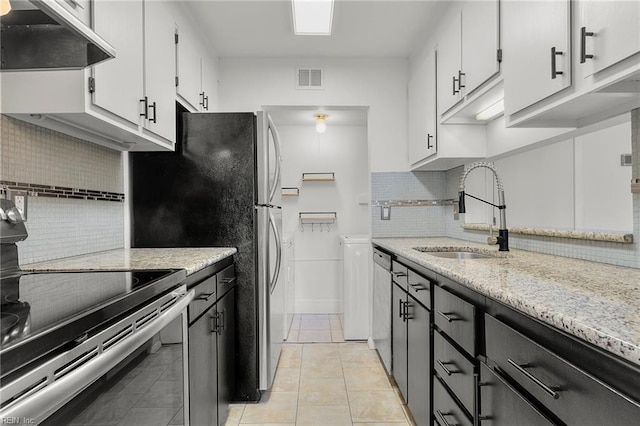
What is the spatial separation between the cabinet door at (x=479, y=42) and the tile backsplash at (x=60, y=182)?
2.05 metres

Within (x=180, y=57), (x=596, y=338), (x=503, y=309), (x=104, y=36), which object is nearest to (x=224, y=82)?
(x=180, y=57)

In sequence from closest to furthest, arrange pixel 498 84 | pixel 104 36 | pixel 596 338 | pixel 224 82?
1. pixel 596 338
2. pixel 104 36
3. pixel 498 84
4. pixel 224 82

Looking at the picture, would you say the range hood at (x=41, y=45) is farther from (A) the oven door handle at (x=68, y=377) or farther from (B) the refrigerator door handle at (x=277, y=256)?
(B) the refrigerator door handle at (x=277, y=256)

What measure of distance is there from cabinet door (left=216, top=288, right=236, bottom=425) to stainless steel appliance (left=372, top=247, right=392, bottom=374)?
1066 mm

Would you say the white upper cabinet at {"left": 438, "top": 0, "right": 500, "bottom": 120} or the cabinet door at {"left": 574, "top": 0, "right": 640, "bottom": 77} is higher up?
the white upper cabinet at {"left": 438, "top": 0, "right": 500, "bottom": 120}

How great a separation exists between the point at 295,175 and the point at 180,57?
2.22 meters

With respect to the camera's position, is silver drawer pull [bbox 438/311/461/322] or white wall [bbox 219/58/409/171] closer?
silver drawer pull [bbox 438/311/461/322]

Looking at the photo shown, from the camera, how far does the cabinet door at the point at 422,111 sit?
2.52m

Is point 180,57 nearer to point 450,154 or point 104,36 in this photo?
point 104,36

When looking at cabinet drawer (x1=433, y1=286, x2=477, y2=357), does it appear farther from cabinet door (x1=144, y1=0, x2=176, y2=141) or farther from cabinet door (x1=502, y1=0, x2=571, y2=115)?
cabinet door (x1=144, y1=0, x2=176, y2=141)

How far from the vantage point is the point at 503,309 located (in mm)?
945

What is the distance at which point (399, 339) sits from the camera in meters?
2.12

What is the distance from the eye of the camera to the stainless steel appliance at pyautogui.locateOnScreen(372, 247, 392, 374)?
241 cm

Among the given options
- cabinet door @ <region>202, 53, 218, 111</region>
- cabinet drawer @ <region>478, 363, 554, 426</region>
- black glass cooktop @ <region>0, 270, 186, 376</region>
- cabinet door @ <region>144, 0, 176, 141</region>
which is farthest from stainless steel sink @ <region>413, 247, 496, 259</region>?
cabinet door @ <region>202, 53, 218, 111</region>
